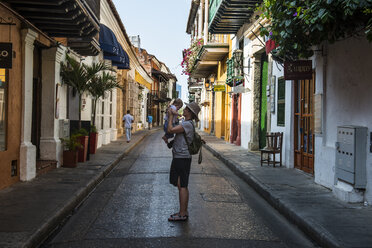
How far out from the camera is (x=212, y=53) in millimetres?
24250

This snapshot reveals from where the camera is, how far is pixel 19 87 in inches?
331

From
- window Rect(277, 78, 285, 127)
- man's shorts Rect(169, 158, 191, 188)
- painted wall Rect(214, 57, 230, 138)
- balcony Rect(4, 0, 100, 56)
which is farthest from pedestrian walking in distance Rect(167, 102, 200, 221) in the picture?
painted wall Rect(214, 57, 230, 138)

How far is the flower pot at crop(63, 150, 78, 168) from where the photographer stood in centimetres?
1095

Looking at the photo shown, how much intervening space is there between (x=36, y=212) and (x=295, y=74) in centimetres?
577

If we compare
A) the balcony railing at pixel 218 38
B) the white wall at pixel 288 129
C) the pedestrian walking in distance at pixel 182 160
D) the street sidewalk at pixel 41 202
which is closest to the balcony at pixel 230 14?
the white wall at pixel 288 129

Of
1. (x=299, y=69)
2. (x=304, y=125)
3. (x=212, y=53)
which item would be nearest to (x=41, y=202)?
(x=299, y=69)

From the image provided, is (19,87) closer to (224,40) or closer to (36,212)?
(36,212)

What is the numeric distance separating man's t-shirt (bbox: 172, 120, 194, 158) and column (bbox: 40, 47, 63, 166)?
17.4 ft

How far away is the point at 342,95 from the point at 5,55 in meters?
5.66

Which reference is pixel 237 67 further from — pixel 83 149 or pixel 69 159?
pixel 69 159

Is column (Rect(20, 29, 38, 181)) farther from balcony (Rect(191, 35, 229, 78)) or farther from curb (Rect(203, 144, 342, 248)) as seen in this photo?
balcony (Rect(191, 35, 229, 78))

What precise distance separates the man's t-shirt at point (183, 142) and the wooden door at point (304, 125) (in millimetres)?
4489

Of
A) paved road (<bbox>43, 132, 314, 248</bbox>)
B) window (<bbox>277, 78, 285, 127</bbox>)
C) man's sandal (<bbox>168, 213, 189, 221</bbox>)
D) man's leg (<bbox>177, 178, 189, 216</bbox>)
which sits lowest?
paved road (<bbox>43, 132, 314, 248</bbox>)

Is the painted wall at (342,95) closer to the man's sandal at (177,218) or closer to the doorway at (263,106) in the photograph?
the man's sandal at (177,218)
